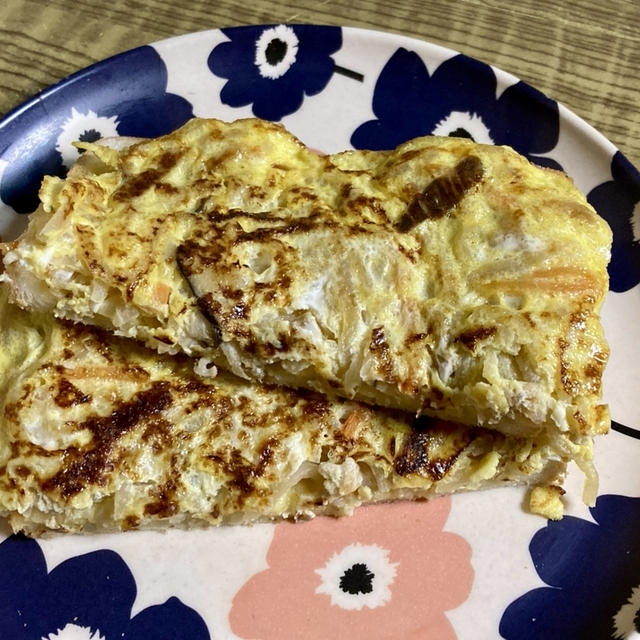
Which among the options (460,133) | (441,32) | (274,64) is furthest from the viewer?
(441,32)

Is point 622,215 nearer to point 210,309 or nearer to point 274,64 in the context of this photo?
point 274,64

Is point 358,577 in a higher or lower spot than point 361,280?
lower

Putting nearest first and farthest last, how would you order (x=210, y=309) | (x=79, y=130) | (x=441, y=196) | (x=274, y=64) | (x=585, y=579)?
(x=210, y=309), (x=585, y=579), (x=441, y=196), (x=79, y=130), (x=274, y=64)

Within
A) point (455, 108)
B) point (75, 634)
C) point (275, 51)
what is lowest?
point (75, 634)

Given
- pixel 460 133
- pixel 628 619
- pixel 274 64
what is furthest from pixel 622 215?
pixel 274 64

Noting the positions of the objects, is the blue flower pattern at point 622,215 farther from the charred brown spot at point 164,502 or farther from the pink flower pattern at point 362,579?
the charred brown spot at point 164,502

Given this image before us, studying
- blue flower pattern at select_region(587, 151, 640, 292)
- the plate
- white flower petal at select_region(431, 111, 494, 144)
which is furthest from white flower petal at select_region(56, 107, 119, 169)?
blue flower pattern at select_region(587, 151, 640, 292)

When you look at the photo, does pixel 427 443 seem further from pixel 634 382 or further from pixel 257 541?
pixel 634 382

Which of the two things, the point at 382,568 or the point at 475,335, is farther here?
the point at 382,568

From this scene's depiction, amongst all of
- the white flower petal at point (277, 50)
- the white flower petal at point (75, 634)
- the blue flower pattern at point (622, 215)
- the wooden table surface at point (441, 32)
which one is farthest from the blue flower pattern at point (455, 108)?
the white flower petal at point (75, 634)
